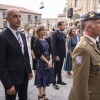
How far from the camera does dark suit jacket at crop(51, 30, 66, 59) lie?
6332mm

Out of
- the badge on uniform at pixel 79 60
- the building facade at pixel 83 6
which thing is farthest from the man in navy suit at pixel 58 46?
the building facade at pixel 83 6

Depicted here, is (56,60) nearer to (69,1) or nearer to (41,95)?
(41,95)

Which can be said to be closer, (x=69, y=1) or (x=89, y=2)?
(x=89, y=2)

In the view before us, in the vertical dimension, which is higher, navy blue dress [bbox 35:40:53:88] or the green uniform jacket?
the green uniform jacket

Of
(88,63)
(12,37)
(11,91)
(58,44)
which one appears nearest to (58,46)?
(58,44)

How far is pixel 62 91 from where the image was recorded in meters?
6.08

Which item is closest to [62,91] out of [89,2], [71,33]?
[71,33]

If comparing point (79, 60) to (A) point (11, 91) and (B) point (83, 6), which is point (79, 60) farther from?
(B) point (83, 6)

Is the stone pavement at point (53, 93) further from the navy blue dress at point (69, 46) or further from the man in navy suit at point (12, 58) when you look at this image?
the man in navy suit at point (12, 58)

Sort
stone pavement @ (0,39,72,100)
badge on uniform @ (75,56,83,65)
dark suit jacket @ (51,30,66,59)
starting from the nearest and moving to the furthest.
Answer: badge on uniform @ (75,56,83,65), stone pavement @ (0,39,72,100), dark suit jacket @ (51,30,66,59)

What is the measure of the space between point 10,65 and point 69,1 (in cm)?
5569

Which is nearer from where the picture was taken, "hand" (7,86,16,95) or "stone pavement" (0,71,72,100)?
"hand" (7,86,16,95)

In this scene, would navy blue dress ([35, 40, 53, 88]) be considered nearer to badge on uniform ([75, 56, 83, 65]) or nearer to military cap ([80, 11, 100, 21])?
military cap ([80, 11, 100, 21])

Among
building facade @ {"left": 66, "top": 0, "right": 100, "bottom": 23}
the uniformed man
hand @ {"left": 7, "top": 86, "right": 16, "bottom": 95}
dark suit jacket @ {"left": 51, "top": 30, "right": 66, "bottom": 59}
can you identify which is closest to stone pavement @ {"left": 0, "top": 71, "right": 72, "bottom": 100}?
dark suit jacket @ {"left": 51, "top": 30, "right": 66, "bottom": 59}
